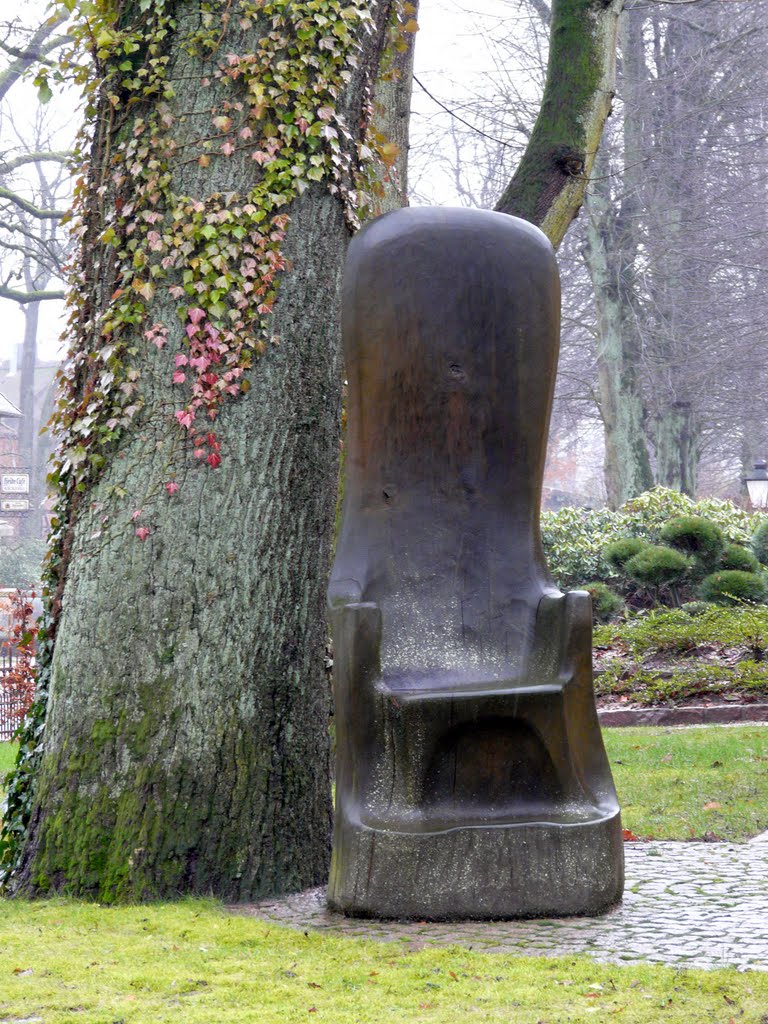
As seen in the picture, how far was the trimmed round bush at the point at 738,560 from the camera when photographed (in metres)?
14.6

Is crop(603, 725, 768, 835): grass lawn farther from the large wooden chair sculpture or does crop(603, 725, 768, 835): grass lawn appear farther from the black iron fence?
the black iron fence

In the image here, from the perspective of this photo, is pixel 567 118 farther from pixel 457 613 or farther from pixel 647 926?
pixel 647 926

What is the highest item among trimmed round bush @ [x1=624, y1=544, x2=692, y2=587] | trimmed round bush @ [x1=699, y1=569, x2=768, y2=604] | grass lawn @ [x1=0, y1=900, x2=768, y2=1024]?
trimmed round bush @ [x1=624, y1=544, x2=692, y2=587]

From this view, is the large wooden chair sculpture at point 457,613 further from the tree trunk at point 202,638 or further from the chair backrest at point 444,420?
the tree trunk at point 202,638

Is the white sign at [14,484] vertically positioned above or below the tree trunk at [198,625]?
above

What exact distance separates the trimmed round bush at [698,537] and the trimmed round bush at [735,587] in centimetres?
74

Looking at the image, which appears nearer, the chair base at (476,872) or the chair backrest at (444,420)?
the chair base at (476,872)

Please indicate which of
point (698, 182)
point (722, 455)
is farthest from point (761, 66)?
point (722, 455)

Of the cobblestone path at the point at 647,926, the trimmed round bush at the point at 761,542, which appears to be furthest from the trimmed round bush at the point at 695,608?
the cobblestone path at the point at 647,926

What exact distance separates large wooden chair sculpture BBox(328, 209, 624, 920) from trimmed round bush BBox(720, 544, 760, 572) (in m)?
10.1

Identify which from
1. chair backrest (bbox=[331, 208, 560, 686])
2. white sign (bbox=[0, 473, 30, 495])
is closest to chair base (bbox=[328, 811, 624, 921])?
chair backrest (bbox=[331, 208, 560, 686])

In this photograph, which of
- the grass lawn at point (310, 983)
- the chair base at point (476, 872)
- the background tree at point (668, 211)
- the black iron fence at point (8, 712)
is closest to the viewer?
the grass lawn at point (310, 983)

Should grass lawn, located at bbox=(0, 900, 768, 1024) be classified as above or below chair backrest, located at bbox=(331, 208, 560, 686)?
below

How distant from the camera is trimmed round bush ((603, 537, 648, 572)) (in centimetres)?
1511
